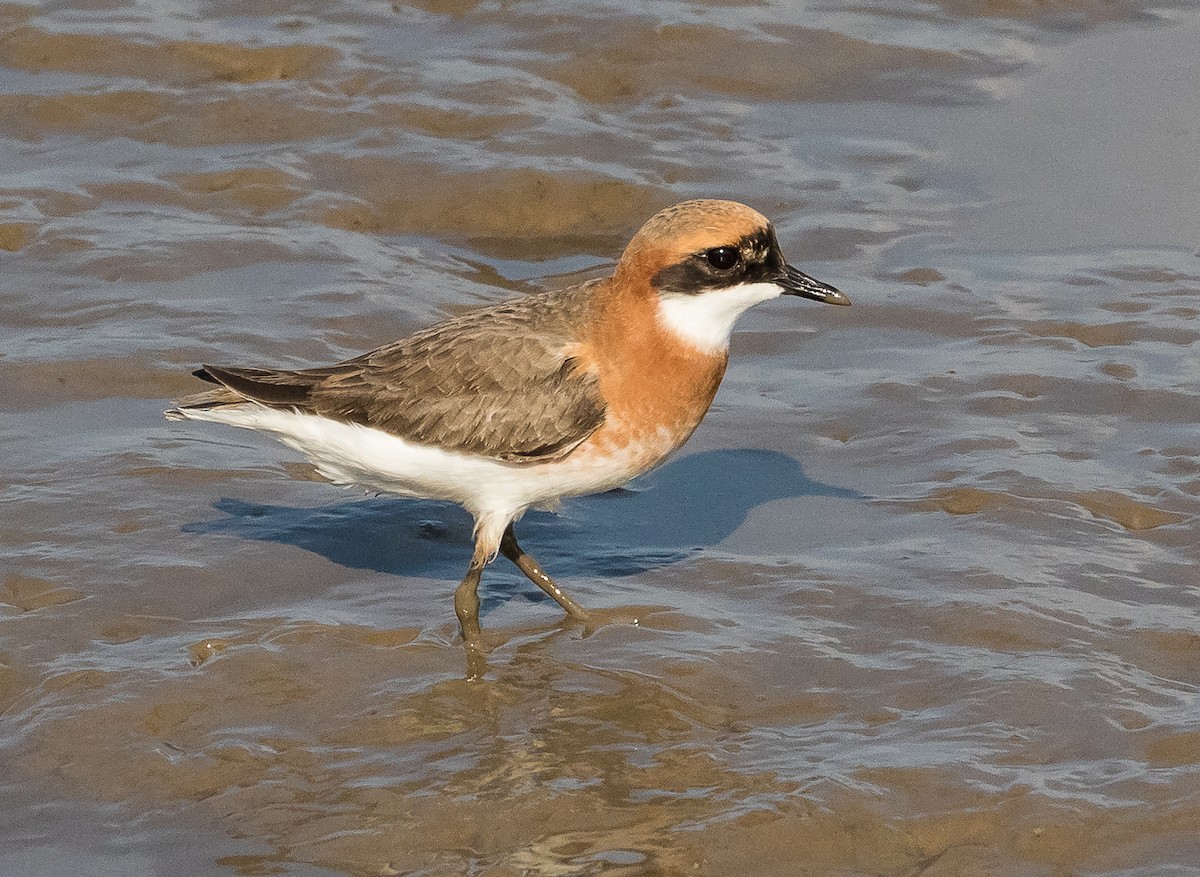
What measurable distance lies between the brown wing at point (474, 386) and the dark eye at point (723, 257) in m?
0.70

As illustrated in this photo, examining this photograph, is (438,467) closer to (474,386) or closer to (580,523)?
(474,386)

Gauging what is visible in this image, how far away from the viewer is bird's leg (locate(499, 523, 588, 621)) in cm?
870

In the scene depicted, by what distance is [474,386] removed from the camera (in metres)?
8.51

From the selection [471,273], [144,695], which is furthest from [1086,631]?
[471,273]

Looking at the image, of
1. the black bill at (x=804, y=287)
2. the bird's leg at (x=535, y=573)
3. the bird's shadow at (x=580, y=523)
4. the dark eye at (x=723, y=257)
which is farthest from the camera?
the bird's shadow at (x=580, y=523)

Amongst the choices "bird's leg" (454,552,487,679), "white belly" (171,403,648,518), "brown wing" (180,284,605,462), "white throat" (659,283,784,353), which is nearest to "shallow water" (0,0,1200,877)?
"bird's leg" (454,552,487,679)

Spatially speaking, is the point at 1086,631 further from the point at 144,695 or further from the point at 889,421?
the point at 144,695

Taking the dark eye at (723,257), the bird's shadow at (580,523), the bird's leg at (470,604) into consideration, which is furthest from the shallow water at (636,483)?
the dark eye at (723,257)

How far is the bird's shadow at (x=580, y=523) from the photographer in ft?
30.6

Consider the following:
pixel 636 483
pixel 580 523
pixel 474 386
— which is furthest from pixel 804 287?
pixel 636 483

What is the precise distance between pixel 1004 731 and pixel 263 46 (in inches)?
376

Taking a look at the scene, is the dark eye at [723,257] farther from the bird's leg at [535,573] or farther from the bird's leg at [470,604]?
the bird's leg at [470,604]

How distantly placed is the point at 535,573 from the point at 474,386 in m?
1.03

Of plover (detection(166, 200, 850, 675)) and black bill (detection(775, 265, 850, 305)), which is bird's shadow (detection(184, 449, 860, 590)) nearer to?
plover (detection(166, 200, 850, 675))
